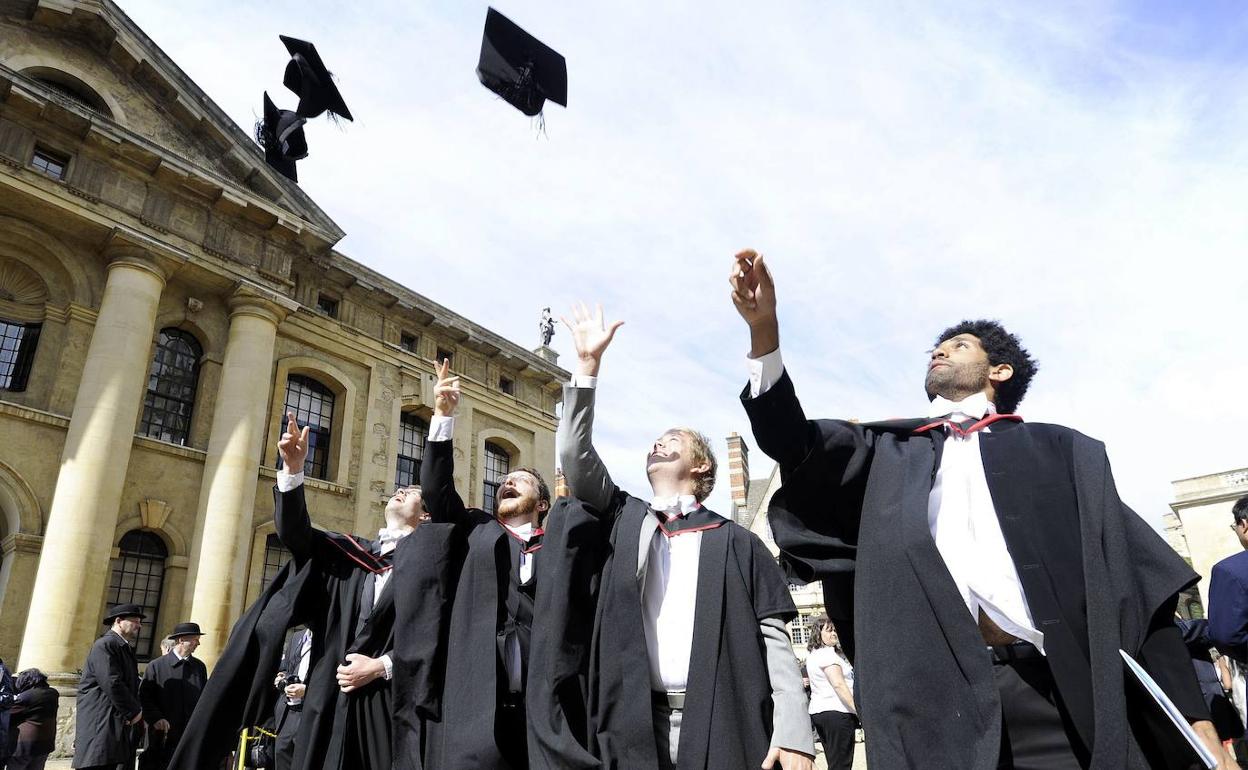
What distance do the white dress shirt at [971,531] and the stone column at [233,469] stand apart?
1447 centimetres

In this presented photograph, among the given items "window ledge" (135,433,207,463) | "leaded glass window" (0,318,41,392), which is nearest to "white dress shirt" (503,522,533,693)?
"window ledge" (135,433,207,463)

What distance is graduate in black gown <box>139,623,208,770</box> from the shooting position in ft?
26.4

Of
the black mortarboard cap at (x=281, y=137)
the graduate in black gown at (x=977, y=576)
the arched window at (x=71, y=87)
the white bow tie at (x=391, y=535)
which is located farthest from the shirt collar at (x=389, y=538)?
the black mortarboard cap at (x=281, y=137)

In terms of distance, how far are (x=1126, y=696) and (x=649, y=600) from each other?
170cm

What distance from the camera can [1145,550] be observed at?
2.07 m

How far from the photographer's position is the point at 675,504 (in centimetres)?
332

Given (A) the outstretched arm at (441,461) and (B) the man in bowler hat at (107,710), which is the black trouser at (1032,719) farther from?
(B) the man in bowler hat at (107,710)

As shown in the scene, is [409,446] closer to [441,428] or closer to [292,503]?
[292,503]

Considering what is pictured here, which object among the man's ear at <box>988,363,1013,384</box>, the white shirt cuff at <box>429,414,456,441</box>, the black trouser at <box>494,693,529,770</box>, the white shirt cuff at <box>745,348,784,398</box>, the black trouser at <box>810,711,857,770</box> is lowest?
the black trouser at <box>810,711,857,770</box>

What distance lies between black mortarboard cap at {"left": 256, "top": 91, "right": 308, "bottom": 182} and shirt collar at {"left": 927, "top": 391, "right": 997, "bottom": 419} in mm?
18517

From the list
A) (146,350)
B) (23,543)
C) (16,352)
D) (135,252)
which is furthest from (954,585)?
(16,352)

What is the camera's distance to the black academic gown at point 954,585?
1.85m

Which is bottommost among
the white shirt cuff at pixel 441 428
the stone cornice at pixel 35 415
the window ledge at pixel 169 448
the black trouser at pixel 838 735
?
the black trouser at pixel 838 735

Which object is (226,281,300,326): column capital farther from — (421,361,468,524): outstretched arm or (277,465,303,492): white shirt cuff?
(421,361,468,524): outstretched arm
